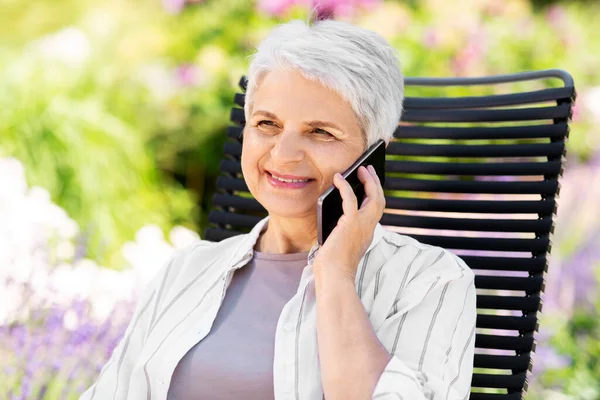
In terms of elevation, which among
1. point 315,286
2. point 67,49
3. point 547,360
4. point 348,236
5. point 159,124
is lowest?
point 547,360

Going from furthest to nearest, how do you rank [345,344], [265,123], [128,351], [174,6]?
1. [174,6]
2. [128,351]
3. [265,123]
4. [345,344]

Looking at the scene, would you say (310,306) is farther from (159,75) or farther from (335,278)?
(159,75)

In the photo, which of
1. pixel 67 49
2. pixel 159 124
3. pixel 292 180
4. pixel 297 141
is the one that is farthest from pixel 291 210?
pixel 159 124

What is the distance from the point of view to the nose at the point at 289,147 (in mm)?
2145

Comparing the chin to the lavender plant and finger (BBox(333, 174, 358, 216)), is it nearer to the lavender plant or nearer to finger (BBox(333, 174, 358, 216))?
finger (BBox(333, 174, 358, 216))

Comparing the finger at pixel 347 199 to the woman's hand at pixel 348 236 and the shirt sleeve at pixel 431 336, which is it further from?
the shirt sleeve at pixel 431 336

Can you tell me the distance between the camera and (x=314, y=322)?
6.90 feet

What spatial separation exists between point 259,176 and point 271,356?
19.6 inches

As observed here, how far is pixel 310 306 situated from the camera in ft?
7.06

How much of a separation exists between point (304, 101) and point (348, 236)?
0.37 metres

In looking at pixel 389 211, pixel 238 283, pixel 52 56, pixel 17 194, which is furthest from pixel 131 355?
pixel 52 56

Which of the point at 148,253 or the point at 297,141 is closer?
the point at 297,141

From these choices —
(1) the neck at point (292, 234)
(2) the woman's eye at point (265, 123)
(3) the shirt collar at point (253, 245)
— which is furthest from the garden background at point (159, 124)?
(2) the woman's eye at point (265, 123)

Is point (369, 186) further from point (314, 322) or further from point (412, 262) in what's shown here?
point (314, 322)
